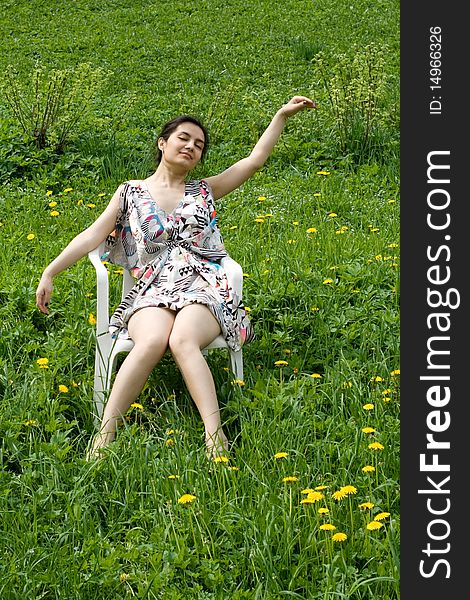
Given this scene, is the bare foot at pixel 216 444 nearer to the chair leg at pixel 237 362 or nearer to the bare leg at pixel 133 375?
the bare leg at pixel 133 375

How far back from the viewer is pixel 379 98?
22.9ft

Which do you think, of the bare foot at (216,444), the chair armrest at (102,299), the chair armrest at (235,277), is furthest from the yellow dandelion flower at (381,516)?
the chair armrest at (102,299)

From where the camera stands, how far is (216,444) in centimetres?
323

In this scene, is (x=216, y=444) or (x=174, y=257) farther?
(x=174, y=257)

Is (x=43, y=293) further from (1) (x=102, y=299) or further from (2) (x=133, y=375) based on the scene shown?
(2) (x=133, y=375)

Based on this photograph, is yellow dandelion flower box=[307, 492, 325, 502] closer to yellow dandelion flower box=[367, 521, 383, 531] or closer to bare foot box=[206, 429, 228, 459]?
yellow dandelion flower box=[367, 521, 383, 531]

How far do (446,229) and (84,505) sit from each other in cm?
129

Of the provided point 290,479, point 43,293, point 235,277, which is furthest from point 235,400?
point 43,293

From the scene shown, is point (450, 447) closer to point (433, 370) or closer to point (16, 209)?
point (433, 370)

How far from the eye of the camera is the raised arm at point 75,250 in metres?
3.76

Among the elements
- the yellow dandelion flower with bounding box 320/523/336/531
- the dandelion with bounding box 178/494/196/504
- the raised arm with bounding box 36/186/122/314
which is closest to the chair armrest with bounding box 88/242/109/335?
the raised arm with bounding box 36/186/122/314

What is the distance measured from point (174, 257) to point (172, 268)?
62mm

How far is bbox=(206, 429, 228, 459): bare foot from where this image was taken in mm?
3168

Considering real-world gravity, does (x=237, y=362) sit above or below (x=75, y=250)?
below
